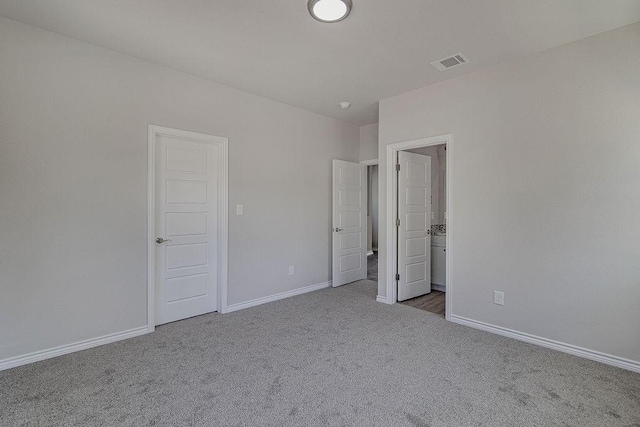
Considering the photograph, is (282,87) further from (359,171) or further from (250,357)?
(250,357)

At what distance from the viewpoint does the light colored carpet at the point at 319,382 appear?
185 centimetres

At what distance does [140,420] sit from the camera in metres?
1.80

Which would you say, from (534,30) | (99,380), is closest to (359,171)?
(534,30)

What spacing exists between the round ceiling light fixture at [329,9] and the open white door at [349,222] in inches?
103

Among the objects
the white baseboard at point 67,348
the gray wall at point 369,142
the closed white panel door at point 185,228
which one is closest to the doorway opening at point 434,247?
the gray wall at point 369,142

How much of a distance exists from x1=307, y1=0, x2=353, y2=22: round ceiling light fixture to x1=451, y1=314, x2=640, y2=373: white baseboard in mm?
3115

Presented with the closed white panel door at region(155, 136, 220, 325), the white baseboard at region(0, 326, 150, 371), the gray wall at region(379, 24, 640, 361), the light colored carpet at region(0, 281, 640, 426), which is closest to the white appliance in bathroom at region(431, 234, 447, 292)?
the gray wall at region(379, 24, 640, 361)

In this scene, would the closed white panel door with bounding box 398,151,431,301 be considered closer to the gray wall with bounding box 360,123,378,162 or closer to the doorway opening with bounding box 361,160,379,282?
the gray wall with bounding box 360,123,378,162

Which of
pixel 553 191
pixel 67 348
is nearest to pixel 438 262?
pixel 553 191

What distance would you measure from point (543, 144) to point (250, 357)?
3.20 meters

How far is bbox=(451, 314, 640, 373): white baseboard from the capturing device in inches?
95.4

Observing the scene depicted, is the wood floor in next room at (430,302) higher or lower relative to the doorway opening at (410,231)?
lower

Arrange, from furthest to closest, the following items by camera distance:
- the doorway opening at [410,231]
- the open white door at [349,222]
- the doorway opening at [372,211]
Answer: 1. the doorway opening at [372,211]
2. the open white door at [349,222]
3. the doorway opening at [410,231]

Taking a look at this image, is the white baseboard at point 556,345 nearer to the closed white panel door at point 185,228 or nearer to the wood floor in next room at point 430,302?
the wood floor in next room at point 430,302
